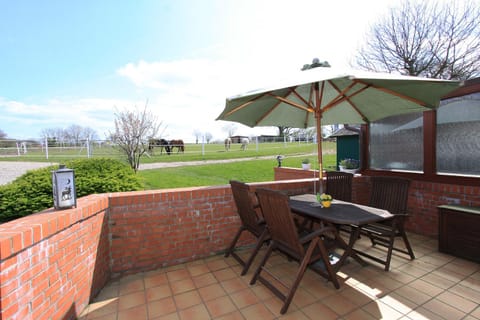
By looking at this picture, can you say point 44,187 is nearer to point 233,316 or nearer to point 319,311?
point 233,316

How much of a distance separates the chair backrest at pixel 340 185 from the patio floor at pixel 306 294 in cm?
114

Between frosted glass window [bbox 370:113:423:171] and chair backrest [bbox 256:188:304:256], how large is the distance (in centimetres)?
350

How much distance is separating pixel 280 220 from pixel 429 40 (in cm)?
1182

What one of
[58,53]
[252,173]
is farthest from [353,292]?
[58,53]

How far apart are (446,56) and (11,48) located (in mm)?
16762

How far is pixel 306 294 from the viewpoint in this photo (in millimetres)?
2344

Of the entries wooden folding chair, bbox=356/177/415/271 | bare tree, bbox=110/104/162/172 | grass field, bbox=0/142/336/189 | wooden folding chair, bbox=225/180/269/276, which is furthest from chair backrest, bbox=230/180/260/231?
bare tree, bbox=110/104/162/172

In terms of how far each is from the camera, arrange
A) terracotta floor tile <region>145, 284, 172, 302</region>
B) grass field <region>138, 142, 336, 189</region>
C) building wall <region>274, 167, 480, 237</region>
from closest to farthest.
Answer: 1. terracotta floor tile <region>145, 284, 172, 302</region>
2. building wall <region>274, 167, 480, 237</region>
3. grass field <region>138, 142, 336, 189</region>

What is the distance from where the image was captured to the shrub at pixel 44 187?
3.32 meters

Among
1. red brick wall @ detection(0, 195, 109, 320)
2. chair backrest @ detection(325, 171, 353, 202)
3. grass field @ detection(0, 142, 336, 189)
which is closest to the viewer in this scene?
red brick wall @ detection(0, 195, 109, 320)

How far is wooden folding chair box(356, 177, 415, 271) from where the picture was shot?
2.91 meters

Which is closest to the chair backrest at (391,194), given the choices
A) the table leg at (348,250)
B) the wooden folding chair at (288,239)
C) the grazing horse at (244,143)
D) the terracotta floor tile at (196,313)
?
the table leg at (348,250)

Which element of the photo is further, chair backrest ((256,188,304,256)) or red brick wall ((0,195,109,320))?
chair backrest ((256,188,304,256))

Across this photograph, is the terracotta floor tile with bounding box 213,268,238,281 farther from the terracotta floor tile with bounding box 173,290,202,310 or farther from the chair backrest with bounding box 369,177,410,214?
the chair backrest with bounding box 369,177,410,214
